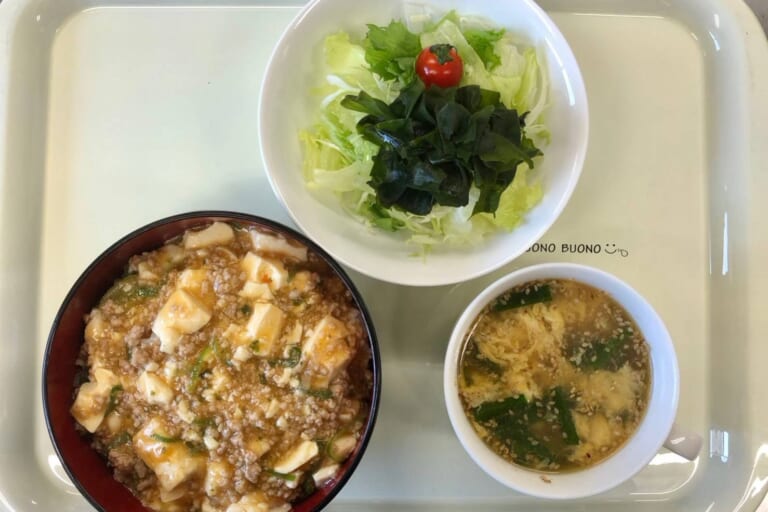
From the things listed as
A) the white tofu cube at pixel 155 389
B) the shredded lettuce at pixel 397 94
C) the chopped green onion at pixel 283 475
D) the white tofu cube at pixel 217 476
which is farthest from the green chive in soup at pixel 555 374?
the white tofu cube at pixel 155 389

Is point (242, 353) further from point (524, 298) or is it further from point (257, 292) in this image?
point (524, 298)

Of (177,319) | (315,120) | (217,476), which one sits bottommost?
(217,476)

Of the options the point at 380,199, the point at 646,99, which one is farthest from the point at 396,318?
the point at 646,99

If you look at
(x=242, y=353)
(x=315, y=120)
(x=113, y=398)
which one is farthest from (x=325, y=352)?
(x=315, y=120)

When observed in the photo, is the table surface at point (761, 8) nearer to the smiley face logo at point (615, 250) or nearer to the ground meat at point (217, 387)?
the smiley face logo at point (615, 250)

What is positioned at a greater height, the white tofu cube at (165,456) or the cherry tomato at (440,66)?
the cherry tomato at (440,66)

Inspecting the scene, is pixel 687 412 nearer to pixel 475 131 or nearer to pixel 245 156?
pixel 475 131
